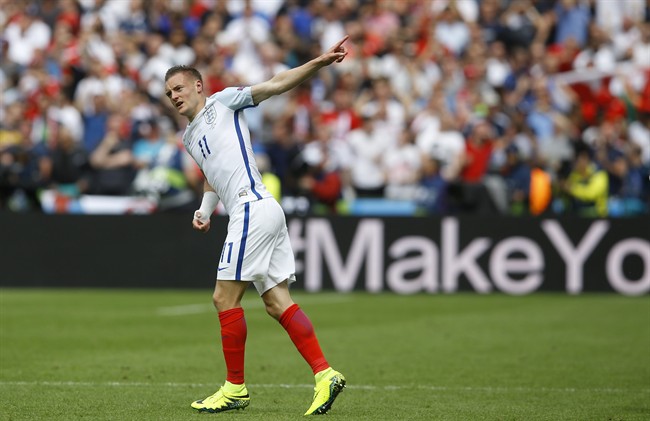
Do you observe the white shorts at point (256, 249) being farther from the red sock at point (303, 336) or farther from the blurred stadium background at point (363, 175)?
the blurred stadium background at point (363, 175)

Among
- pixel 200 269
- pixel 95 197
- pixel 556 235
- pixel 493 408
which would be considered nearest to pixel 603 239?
pixel 556 235

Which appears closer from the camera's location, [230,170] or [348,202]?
[230,170]

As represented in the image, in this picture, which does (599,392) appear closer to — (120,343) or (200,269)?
(120,343)

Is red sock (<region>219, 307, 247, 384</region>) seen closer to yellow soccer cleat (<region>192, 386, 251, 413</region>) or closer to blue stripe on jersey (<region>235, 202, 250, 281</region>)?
yellow soccer cleat (<region>192, 386, 251, 413</region>)

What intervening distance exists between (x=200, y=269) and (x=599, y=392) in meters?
10.1

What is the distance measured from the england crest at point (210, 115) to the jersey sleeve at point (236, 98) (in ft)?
0.26

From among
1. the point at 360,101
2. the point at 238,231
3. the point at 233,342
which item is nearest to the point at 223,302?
the point at 233,342

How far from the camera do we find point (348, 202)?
19906mm

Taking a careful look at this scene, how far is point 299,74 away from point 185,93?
89 centimetres

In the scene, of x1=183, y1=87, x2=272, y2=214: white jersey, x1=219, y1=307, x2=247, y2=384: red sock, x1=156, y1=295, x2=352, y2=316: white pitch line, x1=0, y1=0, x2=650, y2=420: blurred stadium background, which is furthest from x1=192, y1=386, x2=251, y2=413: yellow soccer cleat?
x1=156, y1=295, x2=352, y2=316: white pitch line

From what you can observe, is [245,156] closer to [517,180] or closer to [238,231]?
[238,231]

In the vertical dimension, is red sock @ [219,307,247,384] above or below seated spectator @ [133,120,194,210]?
below

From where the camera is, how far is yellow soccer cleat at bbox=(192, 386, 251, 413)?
8.07 meters

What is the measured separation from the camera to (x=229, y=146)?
8.28 m
